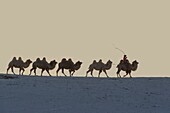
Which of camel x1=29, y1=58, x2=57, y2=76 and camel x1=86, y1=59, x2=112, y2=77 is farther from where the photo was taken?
camel x1=86, y1=59, x2=112, y2=77

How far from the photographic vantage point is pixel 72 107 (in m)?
25.7

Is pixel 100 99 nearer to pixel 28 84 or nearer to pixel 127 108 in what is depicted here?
pixel 127 108

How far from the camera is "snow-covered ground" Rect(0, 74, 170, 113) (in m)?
25.5

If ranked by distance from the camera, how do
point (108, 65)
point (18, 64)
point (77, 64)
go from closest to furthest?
point (108, 65)
point (18, 64)
point (77, 64)

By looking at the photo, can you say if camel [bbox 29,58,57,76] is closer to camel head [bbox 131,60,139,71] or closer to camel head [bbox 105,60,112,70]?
camel head [bbox 105,60,112,70]

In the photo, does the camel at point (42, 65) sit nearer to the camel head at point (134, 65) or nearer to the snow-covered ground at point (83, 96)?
the camel head at point (134, 65)

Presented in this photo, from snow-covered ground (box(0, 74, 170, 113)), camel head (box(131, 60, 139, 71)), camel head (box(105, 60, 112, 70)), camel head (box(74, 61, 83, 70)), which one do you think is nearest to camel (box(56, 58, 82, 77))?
camel head (box(74, 61, 83, 70))

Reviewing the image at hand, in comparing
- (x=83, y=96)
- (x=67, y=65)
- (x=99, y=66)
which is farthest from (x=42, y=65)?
(x=83, y=96)

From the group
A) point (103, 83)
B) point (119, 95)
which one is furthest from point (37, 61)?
point (119, 95)

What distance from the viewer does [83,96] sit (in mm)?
28000

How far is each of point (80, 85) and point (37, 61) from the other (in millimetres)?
10335

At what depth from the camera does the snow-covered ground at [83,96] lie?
2548 centimetres

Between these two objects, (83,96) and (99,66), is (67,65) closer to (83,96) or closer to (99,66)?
(99,66)

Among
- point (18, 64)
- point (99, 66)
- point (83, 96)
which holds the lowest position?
point (83, 96)
